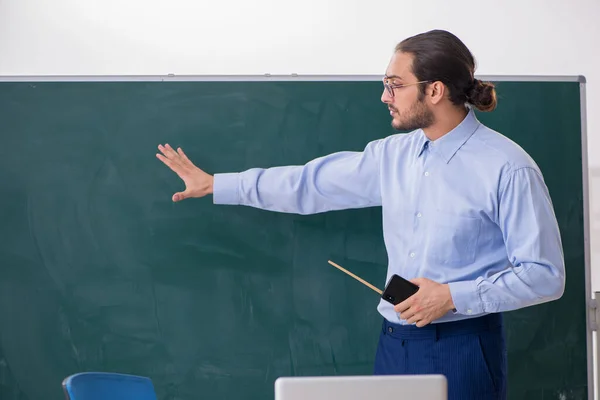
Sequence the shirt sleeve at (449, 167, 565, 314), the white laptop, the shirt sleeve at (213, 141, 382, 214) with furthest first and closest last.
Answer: the shirt sleeve at (213, 141, 382, 214), the shirt sleeve at (449, 167, 565, 314), the white laptop

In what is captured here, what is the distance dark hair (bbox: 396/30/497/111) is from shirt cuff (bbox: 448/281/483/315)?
63 cm

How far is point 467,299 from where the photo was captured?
7.78ft

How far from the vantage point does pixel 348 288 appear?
315 cm

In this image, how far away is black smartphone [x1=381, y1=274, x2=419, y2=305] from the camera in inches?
95.3

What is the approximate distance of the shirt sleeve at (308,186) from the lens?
2918mm

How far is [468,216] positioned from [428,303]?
0.32 metres

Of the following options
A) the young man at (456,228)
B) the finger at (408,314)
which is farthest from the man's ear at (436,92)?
the finger at (408,314)

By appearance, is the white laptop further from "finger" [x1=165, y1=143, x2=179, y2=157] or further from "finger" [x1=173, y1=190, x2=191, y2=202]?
"finger" [x1=165, y1=143, x2=179, y2=157]

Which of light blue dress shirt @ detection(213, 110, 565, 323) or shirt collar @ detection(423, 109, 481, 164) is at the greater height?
shirt collar @ detection(423, 109, 481, 164)

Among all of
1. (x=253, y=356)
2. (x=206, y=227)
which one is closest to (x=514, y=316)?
(x=253, y=356)

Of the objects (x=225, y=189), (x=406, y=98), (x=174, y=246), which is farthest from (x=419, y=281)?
(x=174, y=246)

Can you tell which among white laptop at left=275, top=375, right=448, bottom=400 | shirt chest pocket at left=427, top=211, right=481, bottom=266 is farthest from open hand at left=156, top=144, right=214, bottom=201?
white laptop at left=275, top=375, right=448, bottom=400

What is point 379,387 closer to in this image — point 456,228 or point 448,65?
point 456,228

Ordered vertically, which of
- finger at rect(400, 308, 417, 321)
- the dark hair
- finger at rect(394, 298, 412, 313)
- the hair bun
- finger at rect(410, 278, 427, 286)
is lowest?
finger at rect(400, 308, 417, 321)
